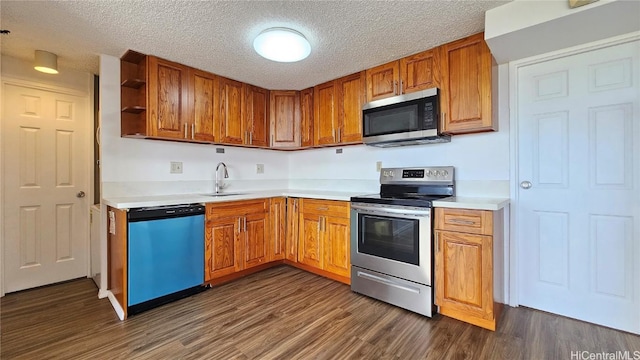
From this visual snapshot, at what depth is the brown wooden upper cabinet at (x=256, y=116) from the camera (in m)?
3.26

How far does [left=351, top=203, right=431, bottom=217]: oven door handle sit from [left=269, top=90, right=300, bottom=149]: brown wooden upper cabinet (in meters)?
1.37

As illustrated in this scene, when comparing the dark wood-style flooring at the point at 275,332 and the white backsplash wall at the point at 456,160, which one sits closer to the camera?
the dark wood-style flooring at the point at 275,332

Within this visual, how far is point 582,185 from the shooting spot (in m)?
2.05

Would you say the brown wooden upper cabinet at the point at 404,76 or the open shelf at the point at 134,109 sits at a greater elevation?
the brown wooden upper cabinet at the point at 404,76

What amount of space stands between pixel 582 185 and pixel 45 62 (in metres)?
4.52

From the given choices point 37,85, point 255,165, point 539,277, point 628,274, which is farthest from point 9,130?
point 628,274

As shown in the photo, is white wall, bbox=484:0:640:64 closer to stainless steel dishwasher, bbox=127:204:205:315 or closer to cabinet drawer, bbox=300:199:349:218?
cabinet drawer, bbox=300:199:349:218

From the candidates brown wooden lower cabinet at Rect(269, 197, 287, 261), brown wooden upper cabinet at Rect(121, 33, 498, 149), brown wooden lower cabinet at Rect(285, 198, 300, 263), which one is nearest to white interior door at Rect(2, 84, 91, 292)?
brown wooden upper cabinet at Rect(121, 33, 498, 149)

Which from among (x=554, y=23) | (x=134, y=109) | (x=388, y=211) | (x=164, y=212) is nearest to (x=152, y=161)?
(x=134, y=109)

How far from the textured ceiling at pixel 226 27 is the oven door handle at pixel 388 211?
1375 mm

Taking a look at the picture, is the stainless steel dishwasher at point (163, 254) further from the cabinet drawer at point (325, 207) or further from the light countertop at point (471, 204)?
the light countertop at point (471, 204)

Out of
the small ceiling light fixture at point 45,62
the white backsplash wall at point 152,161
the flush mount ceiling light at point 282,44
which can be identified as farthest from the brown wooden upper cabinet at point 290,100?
the flush mount ceiling light at point 282,44

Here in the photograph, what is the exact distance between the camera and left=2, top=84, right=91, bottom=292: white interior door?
260 cm

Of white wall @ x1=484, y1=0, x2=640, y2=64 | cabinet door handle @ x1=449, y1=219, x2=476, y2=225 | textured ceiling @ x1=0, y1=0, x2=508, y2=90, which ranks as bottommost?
cabinet door handle @ x1=449, y1=219, x2=476, y2=225
